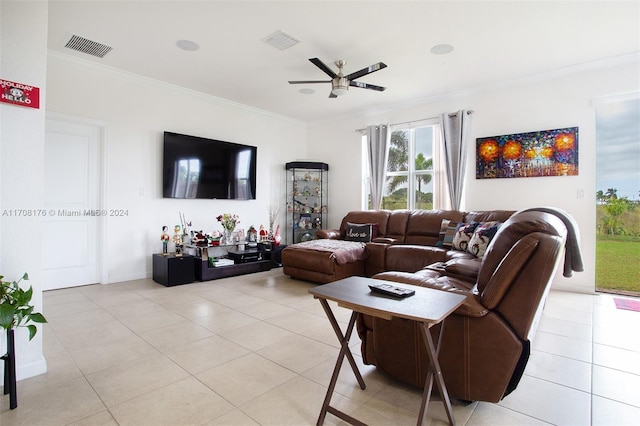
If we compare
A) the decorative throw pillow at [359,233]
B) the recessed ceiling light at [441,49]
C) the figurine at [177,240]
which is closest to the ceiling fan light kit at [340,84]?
the recessed ceiling light at [441,49]

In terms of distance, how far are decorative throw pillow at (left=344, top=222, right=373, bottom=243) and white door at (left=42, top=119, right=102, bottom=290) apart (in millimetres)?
3557

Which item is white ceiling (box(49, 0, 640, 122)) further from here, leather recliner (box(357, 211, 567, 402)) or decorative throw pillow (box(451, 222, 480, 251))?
leather recliner (box(357, 211, 567, 402))

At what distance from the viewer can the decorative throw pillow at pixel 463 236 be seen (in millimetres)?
3924

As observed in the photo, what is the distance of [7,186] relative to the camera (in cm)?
190

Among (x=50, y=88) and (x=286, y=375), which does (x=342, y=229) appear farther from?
(x=50, y=88)

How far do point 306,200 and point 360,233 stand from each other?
189 centimetres

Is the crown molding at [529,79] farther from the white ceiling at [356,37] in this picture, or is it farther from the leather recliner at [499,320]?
the leather recliner at [499,320]

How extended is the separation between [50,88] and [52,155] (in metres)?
0.78

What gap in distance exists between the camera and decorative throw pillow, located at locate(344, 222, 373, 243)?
505 cm

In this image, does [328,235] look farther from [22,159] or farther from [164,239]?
[22,159]

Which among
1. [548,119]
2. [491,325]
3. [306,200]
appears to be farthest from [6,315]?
[548,119]

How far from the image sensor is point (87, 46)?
3.56 metres

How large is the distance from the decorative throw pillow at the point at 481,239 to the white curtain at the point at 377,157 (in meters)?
2.25

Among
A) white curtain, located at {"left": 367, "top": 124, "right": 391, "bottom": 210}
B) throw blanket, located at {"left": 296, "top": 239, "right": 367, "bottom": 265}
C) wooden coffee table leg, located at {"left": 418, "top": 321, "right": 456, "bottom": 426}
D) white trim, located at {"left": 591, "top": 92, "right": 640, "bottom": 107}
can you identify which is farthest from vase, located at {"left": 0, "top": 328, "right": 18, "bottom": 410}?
white trim, located at {"left": 591, "top": 92, "right": 640, "bottom": 107}
